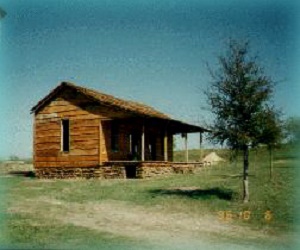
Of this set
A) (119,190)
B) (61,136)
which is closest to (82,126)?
(61,136)

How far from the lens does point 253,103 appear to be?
49.5 ft

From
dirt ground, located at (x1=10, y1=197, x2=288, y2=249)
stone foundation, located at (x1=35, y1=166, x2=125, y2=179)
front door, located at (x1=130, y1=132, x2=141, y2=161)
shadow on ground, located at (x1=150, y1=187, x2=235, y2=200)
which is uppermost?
front door, located at (x1=130, y1=132, x2=141, y2=161)

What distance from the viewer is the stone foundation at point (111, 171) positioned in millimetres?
23562

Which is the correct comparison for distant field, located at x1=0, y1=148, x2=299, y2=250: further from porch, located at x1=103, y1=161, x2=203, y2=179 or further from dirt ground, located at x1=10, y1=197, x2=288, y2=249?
porch, located at x1=103, y1=161, x2=203, y2=179

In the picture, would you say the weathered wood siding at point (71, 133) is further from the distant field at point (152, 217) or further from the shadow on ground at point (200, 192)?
the shadow on ground at point (200, 192)

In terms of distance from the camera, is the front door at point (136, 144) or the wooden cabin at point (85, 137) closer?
the wooden cabin at point (85, 137)

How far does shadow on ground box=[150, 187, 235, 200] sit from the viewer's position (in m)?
15.4

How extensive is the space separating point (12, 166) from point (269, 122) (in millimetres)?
23029

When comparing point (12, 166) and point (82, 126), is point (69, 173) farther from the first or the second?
point (12, 166)

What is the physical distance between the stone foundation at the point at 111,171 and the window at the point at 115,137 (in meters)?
1.99

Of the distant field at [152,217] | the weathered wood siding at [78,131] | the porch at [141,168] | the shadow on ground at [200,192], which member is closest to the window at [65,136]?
the weathered wood siding at [78,131]
